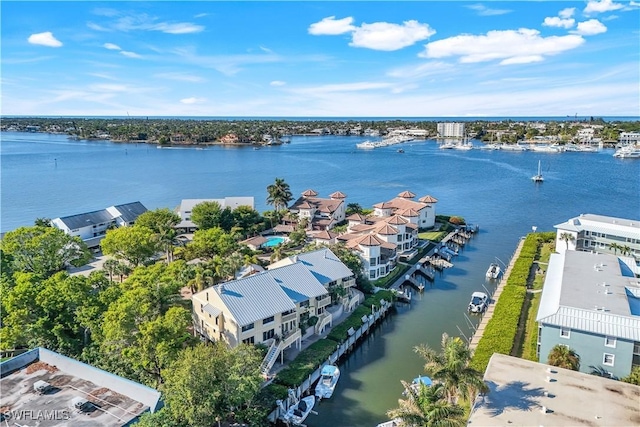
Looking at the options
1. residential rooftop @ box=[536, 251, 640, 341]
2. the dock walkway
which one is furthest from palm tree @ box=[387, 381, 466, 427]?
residential rooftop @ box=[536, 251, 640, 341]

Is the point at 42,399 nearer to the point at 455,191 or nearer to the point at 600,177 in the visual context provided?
the point at 455,191

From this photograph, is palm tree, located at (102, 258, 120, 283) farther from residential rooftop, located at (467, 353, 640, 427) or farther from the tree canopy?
residential rooftop, located at (467, 353, 640, 427)

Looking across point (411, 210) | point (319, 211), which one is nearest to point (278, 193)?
point (319, 211)

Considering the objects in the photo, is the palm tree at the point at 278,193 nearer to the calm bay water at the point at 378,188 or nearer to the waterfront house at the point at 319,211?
the waterfront house at the point at 319,211

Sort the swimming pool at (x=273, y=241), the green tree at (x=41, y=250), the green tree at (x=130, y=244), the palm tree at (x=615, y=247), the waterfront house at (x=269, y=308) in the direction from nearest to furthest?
the waterfront house at (x=269, y=308)
the green tree at (x=41, y=250)
the green tree at (x=130, y=244)
the palm tree at (x=615, y=247)
the swimming pool at (x=273, y=241)

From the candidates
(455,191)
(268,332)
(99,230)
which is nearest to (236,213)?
(99,230)

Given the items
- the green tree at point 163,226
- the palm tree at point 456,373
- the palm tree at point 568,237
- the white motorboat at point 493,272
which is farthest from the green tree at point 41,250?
the palm tree at point 568,237
